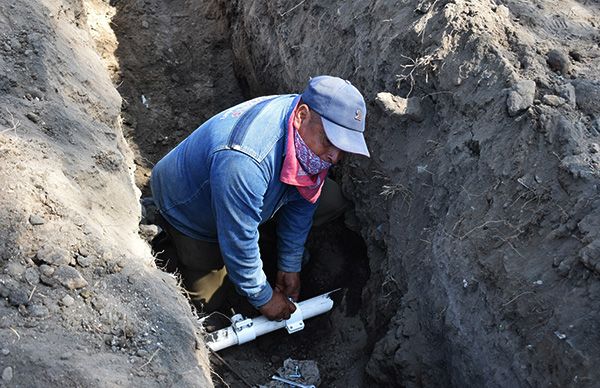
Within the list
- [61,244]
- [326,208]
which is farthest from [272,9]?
[61,244]

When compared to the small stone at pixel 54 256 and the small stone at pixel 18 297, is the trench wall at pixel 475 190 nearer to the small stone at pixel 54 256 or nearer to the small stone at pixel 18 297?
the small stone at pixel 54 256

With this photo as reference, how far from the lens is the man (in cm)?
360

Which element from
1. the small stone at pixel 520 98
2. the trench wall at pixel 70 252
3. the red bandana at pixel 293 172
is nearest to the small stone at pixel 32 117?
the trench wall at pixel 70 252

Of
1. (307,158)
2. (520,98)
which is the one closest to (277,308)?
(307,158)

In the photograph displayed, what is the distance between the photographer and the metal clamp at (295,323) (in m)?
4.34

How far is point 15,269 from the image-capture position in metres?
2.88

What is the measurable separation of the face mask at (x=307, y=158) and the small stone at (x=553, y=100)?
1206 mm

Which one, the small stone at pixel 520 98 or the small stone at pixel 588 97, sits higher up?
the small stone at pixel 520 98

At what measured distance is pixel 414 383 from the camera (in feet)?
12.4

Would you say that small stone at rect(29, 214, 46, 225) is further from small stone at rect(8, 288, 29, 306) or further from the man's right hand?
the man's right hand

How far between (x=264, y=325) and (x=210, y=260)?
24.9 inches

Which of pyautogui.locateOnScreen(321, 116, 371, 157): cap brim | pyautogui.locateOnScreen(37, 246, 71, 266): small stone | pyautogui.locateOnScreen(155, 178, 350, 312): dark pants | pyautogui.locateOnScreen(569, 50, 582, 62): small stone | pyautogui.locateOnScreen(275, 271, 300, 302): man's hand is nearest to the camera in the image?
pyautogui.locateOnScreen(37, 246, 71, 266): small stone

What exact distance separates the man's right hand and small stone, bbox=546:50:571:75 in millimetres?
2111

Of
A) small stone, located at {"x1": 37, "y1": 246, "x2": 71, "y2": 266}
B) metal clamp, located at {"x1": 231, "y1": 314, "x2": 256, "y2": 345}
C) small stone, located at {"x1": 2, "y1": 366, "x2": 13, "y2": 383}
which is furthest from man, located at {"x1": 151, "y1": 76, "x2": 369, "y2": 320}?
small stone, located at {"x1": 2, "y1": 366, "x2": 13, "y2": 383}
